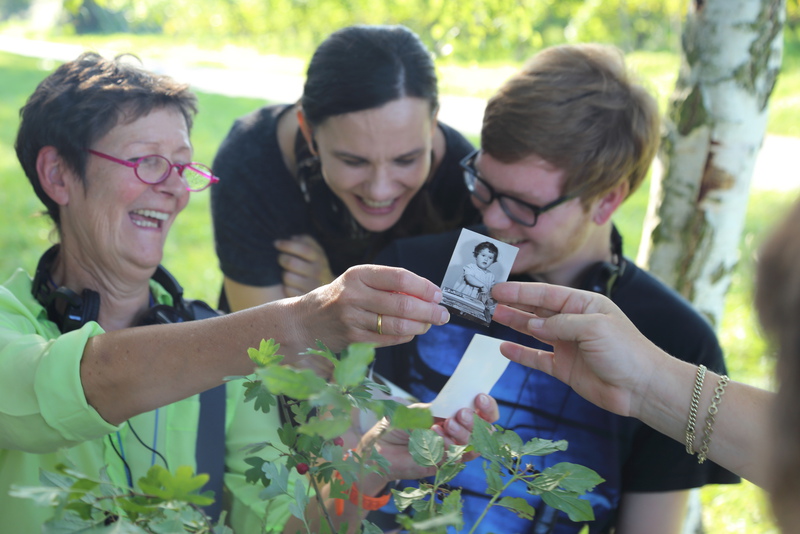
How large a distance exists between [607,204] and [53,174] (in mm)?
1774

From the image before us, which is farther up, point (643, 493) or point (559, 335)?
point (559, 335)

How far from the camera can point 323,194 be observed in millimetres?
2971

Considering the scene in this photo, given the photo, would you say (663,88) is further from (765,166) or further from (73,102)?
(73,102)

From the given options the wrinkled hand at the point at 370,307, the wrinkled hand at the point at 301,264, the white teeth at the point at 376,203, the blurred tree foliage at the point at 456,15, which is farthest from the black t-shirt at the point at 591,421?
the blurred tree foliage at the point at 456,15

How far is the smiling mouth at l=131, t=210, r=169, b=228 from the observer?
217 centimetres

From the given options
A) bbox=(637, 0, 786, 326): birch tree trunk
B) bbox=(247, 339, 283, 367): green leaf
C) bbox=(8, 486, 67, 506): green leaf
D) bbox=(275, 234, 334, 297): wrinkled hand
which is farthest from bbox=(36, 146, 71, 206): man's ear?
bbox=(637, 0, 786, 326): birch tree trunk

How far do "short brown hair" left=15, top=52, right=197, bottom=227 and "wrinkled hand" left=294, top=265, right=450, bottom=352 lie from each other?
3.04 feet

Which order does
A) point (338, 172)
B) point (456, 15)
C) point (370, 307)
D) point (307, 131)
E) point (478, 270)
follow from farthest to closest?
point (456, 15)
point (307, 131)
point (338, 172)
point (478, 270)
point (370, 307)

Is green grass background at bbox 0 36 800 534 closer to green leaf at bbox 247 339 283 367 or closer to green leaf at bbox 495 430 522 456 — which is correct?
green leaf at bbox 495 430 522 456

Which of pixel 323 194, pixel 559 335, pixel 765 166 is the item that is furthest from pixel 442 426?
pixel 765 166

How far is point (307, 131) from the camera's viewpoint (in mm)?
2842

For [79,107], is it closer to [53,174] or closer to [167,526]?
[53,174]

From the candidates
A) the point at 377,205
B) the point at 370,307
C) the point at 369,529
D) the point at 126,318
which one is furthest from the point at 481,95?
the point at 369,529

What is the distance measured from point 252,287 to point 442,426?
4.53 ft
